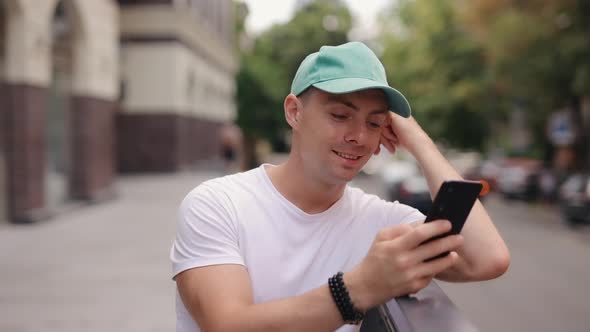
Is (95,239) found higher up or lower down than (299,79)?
lower down

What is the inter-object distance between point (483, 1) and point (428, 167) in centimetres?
2456

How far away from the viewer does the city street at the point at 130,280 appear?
6.77 metres

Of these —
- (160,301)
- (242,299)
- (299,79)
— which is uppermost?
(299,79)

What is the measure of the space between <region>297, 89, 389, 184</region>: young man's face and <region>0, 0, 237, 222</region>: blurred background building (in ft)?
38.5

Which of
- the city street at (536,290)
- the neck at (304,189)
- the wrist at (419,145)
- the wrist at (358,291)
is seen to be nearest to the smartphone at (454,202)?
the wrist at (358,291)

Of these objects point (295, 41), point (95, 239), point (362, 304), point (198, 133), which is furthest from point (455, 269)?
point (295, 41)

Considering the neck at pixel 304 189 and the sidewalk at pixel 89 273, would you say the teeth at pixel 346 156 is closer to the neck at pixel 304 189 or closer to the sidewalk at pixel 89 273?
the neck at pixel 304 189

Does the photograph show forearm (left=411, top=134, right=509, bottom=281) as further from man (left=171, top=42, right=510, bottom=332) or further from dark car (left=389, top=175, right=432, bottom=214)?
dark car (left=389, top=175, right=432, bottom=214)

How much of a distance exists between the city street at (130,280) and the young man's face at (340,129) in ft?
15.7

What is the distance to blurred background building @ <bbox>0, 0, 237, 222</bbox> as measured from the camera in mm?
12711

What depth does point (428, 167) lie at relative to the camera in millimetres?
2352

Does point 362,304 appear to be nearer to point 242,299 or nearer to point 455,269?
point 242,299

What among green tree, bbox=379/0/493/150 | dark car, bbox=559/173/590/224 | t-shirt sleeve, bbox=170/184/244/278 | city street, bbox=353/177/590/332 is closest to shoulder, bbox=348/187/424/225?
t-shirt sleeve, bbox=170/184/244/278

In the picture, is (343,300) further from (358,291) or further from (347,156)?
(347,156)
